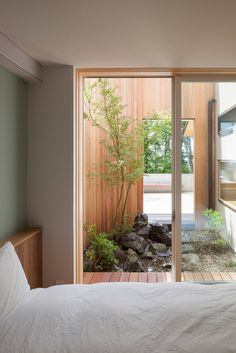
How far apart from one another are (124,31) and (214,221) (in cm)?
205

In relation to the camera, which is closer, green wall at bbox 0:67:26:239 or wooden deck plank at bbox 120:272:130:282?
green wall at bbox 0:67:26:239

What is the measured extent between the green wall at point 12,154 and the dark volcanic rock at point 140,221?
9.11 feet

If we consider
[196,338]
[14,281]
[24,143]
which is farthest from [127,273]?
[196,338]

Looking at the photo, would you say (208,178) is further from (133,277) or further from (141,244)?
(141,244)

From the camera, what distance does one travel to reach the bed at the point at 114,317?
1365mm

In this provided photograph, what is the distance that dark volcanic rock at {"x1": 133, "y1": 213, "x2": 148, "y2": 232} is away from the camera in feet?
17.9

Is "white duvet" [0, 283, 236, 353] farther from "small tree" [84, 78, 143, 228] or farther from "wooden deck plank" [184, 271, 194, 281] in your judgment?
"small tree" [84, 78, 143, 228]

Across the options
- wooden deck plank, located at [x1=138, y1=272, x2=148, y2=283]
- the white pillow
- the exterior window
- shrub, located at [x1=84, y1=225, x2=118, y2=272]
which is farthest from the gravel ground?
the white pillow

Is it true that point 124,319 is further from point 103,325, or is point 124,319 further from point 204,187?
point 204,187

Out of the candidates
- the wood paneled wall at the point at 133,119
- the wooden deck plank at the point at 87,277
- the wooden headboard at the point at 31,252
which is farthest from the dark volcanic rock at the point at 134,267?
the wooden headboard at the point at 31,252

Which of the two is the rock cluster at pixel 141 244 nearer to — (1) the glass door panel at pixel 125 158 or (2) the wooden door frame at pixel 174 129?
(1) the glass door panel at pixel 125 158

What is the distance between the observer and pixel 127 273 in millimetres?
4254

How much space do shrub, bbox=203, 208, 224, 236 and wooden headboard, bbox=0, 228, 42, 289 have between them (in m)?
1.68

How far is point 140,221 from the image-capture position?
5.49 metres
